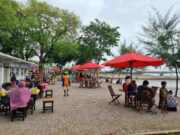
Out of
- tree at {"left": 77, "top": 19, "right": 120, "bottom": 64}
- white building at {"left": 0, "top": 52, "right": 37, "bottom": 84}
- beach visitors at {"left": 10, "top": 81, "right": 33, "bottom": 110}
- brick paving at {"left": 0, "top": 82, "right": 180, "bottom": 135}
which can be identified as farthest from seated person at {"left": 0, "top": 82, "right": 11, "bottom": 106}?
tree at {"left": 77, "top": 19, "right": 120, "bottom": 64}

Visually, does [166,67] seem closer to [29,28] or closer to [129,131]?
[129,131]

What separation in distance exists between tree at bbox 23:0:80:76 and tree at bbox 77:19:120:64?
14.8ft

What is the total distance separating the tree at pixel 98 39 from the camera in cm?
3070

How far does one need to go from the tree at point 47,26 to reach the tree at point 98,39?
14.8 ft

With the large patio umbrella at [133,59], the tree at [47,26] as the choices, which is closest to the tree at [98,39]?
the tree at [47,26]

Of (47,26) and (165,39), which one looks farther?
(47,26)

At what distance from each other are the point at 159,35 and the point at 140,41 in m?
1.69

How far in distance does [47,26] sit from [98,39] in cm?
1097

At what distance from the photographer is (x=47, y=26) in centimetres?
2597

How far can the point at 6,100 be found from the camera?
5.39 meters

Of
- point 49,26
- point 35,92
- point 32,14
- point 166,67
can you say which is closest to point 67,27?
point 49,26

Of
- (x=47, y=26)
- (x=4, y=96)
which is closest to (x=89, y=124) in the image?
(x=4, y=96)

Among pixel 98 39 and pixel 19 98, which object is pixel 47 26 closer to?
pixel 98 39

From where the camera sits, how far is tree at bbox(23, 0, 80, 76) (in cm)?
2381
